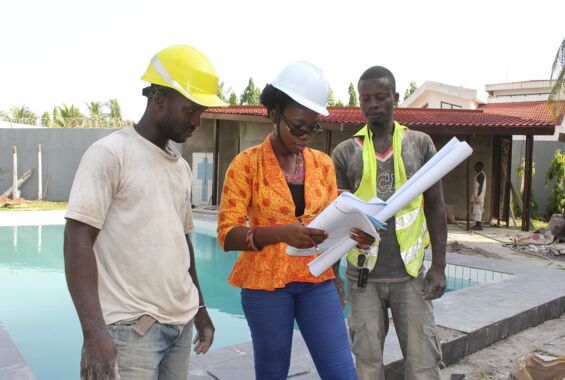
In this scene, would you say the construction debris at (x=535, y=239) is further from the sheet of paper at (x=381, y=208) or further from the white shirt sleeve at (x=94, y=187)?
the white shirt sleeve at (x=94, y=187)

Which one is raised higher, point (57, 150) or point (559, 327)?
point (57, 150)

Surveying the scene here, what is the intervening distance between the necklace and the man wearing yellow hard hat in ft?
1.66

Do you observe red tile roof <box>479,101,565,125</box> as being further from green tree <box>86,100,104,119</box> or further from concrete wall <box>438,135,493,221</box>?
green tree <box>86,100,104,119</box>

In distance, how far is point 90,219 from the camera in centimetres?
148

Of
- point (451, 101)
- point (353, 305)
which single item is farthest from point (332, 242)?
point (451, 101)

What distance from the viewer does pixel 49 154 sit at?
58.6 ft

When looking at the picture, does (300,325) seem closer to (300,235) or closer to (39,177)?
(300,235)

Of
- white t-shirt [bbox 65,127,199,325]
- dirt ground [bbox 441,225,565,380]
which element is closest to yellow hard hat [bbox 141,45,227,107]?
white t-shirt [bbox 65,127,199,325]

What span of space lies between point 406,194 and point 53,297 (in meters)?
6.32

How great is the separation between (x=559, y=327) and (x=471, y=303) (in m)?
0.83

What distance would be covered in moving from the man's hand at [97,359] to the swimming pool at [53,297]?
11.1 feet

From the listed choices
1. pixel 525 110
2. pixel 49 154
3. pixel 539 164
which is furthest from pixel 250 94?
pixel 539 164

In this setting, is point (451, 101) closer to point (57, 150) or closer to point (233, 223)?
point (57, 150)

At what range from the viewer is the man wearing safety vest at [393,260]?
2.46 m
